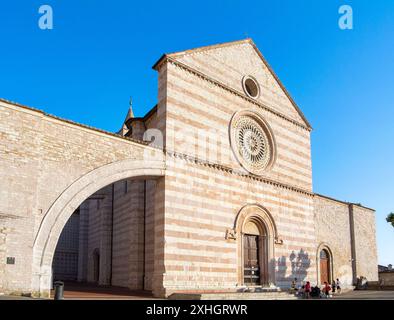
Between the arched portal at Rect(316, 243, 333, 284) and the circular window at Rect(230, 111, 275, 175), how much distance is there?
7587 millimetres

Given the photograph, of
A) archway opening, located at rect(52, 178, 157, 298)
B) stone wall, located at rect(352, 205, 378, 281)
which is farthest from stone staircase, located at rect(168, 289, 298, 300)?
stone wall, located at rect(352, 205, 378, 281)

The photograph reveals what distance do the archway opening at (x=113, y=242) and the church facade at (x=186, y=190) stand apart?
0.08 metres

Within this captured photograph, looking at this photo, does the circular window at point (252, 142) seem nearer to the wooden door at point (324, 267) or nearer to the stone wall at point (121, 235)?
the stone wall at point (121, 235)

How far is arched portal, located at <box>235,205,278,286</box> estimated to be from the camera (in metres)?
20.3

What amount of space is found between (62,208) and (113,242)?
10.6 meters

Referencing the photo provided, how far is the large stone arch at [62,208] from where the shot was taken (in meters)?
13.3

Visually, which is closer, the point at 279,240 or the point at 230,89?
the point at 230,89

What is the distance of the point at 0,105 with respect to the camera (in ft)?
43.8

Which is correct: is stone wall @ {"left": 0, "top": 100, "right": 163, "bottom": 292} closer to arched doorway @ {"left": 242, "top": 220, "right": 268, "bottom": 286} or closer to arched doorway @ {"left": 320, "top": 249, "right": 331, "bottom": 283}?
arched doorway @ {"left": 242, "top": 220, "right": 268, "bottom": 286}

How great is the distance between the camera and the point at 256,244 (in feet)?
70.4

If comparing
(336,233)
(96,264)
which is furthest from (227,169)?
(96,264)

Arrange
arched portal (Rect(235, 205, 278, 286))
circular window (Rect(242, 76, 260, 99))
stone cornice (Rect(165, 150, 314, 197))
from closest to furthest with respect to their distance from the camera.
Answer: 1. stone cornice (Rect(165, 150, 314, 197))
2. arched portal (Rect(235, 205, 278, 286))
3. circular window (Rect(242, 76, 260, 99))

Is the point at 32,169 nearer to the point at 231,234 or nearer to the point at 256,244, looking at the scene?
the point at 231,234

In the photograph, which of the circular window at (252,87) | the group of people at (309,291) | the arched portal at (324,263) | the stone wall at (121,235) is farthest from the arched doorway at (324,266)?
the stone wall at (121,235)
